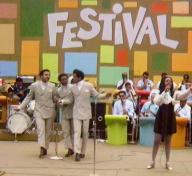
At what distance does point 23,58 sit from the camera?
68.8 ft

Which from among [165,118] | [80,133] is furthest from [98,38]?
[165,118]

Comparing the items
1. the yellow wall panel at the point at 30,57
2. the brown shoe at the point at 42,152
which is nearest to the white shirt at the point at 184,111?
the brown shoe at the point at 42,152

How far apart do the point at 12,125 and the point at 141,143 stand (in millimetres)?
3434

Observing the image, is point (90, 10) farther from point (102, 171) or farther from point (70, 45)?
point (102, 171)

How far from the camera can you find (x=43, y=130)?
13812mm

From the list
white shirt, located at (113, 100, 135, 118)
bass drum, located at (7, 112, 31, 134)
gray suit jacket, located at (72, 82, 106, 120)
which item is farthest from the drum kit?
gray suit jacket, located at (72, 82, 106, 120)

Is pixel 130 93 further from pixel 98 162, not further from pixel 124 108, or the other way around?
A: pixel 98 162

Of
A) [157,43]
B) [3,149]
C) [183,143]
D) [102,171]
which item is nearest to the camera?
[102,171]

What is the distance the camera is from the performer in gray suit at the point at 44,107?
13.8 metres

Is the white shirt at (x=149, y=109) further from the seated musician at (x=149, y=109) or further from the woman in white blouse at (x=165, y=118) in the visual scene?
the woman in white blouse at (x=165, y=118)

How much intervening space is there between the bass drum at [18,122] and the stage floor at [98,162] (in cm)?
39

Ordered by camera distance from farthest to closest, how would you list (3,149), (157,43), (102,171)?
(157,43)
(3,149)
(102,171)

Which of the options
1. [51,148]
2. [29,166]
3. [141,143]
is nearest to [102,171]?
[29,166]

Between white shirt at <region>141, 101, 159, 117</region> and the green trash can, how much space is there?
0.79 metres
